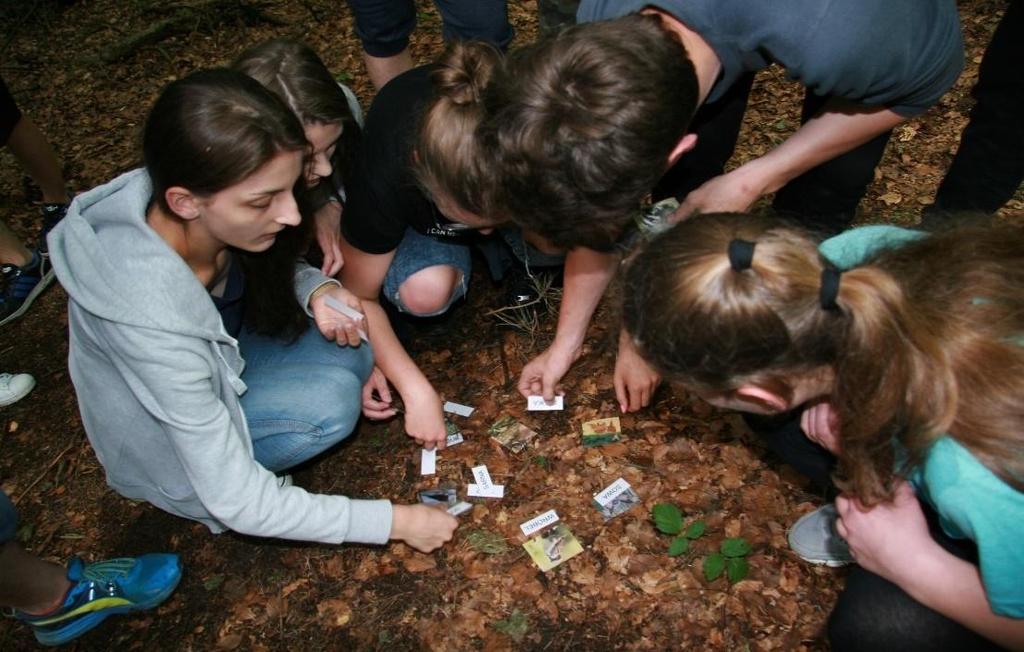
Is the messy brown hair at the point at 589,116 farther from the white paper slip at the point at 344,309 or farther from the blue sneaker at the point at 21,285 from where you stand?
the blue sneaker at the point at 21,285

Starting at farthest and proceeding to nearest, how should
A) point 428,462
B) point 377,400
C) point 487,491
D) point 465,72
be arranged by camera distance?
point 377,400 → point 428,462 → point 487,491 → point 465,72

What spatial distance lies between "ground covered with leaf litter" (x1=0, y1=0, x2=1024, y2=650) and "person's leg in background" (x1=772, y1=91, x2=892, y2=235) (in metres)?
0.93

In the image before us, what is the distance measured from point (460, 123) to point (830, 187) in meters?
1.63

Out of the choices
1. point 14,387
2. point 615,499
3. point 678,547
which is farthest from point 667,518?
point 14,387

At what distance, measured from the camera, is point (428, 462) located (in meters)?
3.04

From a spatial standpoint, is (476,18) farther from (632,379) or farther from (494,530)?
(494,530)

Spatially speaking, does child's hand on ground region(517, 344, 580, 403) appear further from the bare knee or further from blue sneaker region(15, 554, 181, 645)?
blue sneaker region(15, 554, 181, 645)

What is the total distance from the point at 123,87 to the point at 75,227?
15.1ft

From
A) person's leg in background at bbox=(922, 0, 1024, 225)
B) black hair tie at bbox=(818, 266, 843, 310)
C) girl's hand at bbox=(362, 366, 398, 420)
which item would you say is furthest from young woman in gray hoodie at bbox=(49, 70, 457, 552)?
person's leg in background at bbox=(922, 0, 1024, 225)

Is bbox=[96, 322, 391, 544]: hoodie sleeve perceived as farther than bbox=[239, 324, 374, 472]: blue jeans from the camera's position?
No

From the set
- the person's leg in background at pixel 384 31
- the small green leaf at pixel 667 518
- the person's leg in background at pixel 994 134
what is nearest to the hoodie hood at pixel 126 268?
the person's leg in background at pixel 384 31

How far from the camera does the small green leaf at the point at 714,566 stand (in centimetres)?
252

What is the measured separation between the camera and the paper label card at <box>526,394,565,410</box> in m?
3.12

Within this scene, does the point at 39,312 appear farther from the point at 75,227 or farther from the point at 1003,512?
the point at 1003,512
